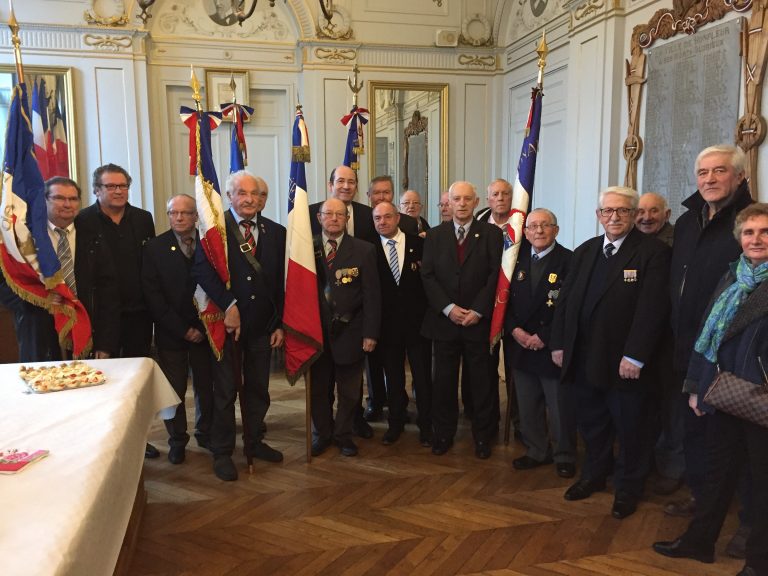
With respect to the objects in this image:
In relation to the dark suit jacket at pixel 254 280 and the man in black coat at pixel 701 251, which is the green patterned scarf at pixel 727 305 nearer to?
the man in black coat at pixel 701 251

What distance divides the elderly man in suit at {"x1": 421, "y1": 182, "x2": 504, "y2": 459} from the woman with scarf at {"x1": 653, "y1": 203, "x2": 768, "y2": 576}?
1.14 metres

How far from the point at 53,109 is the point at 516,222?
4.21 metres

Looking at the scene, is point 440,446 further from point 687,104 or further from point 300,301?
point 687,104

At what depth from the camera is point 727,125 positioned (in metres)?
3.47

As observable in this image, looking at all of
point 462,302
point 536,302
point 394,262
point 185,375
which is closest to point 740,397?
point 536,302

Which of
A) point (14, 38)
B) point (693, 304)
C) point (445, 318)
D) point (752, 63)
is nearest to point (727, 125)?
point (752, 63)

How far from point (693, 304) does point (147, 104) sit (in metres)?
4.84

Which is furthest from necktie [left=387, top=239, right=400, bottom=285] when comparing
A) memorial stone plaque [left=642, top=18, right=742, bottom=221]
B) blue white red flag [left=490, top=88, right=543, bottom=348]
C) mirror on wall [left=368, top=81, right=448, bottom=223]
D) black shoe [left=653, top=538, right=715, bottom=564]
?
mirror on wall [left=368, top=81, right=448, bottom=223]

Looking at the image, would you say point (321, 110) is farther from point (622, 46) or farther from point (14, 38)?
point (14, 38)

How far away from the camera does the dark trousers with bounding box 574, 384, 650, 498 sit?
2.62m

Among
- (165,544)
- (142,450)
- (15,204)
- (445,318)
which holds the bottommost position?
(165,544)

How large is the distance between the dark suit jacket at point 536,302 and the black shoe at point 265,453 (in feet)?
4.48

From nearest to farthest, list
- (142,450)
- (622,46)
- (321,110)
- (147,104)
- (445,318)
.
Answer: (142,450) → (445,318) → (622,46) → (147,104) → (321,110)

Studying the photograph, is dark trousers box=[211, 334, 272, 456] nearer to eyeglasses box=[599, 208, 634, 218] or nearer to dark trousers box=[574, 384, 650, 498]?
dark trousers box=[574, 384, 650, 498]
